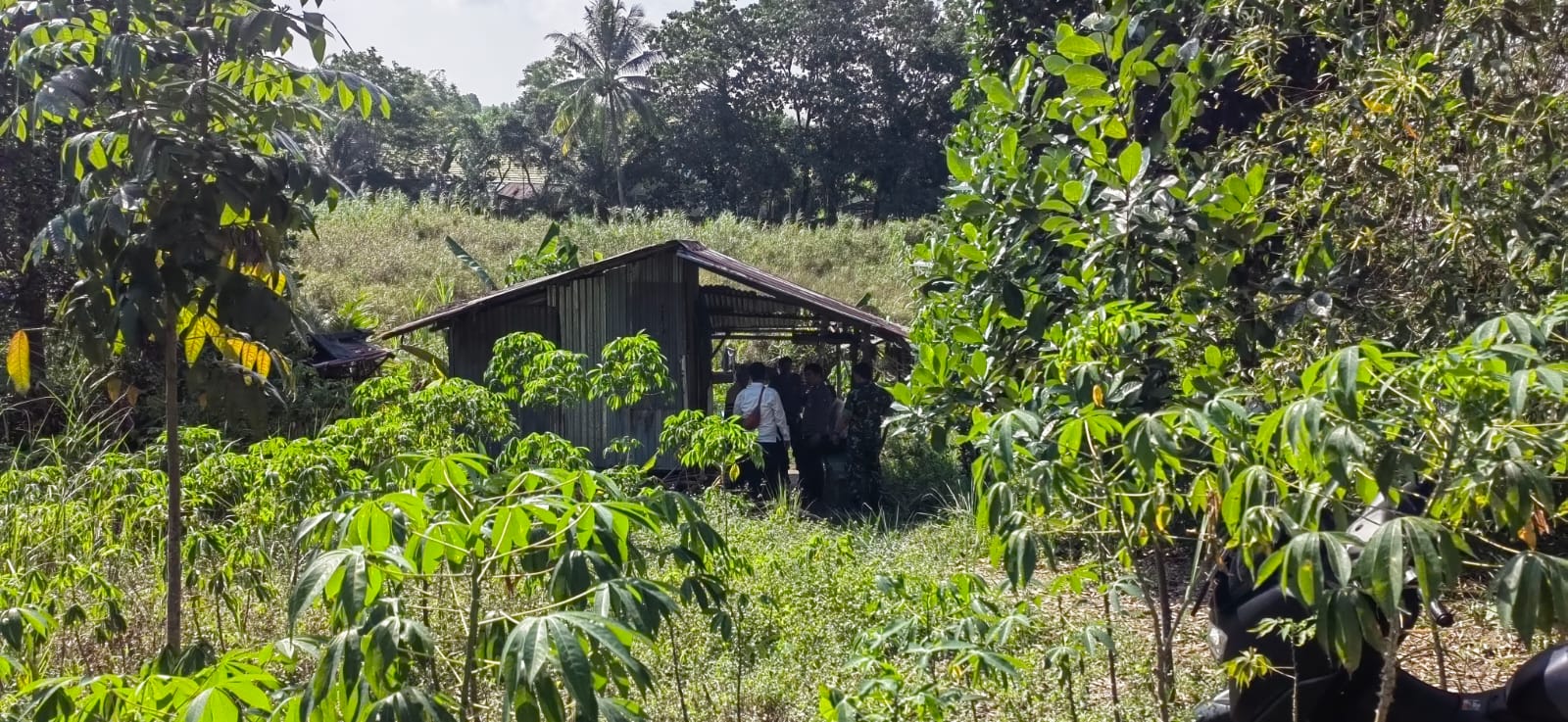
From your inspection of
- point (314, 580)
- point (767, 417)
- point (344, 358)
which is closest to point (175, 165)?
point (314, 580)

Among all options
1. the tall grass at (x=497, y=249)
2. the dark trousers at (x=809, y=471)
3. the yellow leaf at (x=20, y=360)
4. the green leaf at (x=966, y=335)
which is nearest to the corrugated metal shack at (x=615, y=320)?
the dark trousers at (x=809, y=471)

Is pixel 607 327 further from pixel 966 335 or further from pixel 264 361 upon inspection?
pixel 966 335

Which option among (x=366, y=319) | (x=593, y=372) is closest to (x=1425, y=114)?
(x=593, y=372)

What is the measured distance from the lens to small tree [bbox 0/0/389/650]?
3135 mm

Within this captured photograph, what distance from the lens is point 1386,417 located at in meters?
2.18

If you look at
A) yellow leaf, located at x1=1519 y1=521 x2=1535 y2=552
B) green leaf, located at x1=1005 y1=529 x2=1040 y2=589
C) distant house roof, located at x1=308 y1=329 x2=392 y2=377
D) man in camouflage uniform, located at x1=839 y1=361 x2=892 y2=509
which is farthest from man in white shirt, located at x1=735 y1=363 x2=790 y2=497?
yellow leaf, located at x1=1519 y1=521 x2=1535 y2=552

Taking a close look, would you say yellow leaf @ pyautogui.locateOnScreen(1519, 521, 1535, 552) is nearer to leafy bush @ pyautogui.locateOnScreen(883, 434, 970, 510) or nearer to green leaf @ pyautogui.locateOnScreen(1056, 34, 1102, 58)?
green leaf @ pyautogui.locateOnScreen(1056, 34, 1102, 58)

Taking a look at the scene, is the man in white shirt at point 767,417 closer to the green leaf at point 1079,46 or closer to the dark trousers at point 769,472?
the dark trousers at point 769,472

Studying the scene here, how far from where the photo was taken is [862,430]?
35.1 ft

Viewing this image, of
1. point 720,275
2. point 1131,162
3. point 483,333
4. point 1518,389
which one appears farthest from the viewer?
point 483,333

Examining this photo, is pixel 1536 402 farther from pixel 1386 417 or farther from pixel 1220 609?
pixel 1220 609

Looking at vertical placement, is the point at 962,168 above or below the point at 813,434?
above

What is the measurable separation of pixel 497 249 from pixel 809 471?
18002mm

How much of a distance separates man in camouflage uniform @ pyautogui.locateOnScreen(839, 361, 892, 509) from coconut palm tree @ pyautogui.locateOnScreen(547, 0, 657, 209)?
1256 inches
